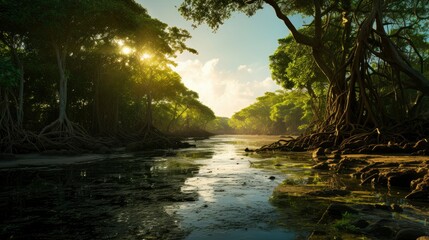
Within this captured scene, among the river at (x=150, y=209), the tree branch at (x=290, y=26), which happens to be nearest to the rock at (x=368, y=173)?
the river at (x=150, y=209)

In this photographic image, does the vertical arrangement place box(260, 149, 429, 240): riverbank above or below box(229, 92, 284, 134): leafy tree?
below

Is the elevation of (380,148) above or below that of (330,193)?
above

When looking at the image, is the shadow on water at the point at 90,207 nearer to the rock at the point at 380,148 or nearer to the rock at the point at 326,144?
the rock at the point at 380,148

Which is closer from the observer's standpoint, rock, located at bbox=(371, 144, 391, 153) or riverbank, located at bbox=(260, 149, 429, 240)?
riverbank, located at bbox=(260, 149, 429, 240)

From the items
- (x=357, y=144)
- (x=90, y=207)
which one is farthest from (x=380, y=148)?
(x=90, y=207)

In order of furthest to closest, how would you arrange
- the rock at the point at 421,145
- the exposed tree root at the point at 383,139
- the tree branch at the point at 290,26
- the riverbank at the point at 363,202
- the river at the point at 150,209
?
the tree branch at the point at 290,26 → the exposed tree root at the point at 383,139 → the rock at the point at 421,145 → the river at the point at 150,209 → the riverbank at the point at 363,202

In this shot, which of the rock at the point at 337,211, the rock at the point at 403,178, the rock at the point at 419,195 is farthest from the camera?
the rock at the point at 403,178

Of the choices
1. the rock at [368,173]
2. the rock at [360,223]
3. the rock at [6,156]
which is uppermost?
the rock at [6,156]

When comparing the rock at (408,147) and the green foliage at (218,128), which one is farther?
the green foliage at (218,128)

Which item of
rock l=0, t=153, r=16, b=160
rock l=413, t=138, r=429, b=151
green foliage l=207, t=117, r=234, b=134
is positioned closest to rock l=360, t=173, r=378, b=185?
rock l=413, t=138, r=429, b=151

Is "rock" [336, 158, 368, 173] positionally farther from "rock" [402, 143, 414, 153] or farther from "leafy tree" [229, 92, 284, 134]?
"leafy tree" [229, 92, 284, 134]

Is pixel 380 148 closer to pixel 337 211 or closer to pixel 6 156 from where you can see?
pixel 337 211

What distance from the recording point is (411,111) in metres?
13.9

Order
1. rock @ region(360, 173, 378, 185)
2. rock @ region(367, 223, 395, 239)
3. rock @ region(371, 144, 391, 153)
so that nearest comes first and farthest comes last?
1. rock @ region(367, 223, 395, 239)
2. rock @ region(360, 173, 378, 185)
3. rock @ region(371, 144, 391, 153)
